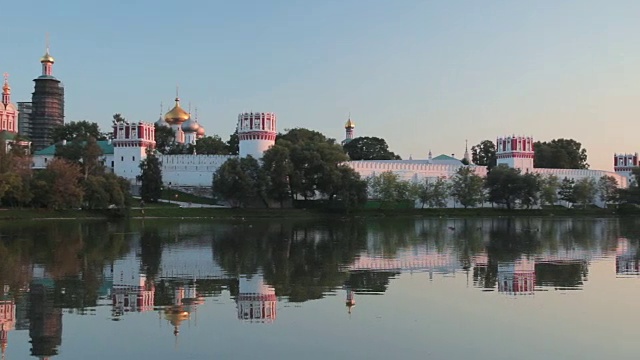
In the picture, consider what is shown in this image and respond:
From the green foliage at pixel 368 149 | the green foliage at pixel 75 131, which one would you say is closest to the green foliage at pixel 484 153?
the green foliage at pixel 368 149

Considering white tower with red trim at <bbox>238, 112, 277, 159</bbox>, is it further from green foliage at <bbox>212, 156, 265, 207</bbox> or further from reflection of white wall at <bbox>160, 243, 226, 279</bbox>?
reflection of white wall at <bbox>160, 243, 226, 279</bbox>

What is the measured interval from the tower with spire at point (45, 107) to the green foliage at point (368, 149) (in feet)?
126

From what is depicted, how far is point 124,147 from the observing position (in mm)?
72875

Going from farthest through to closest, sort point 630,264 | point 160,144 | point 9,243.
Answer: point 160,144
point 9,243
point 630,264

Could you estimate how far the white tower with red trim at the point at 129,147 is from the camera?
7231 cm

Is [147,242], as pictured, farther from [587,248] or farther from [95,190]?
[95,190]

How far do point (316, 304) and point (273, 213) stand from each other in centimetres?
4653

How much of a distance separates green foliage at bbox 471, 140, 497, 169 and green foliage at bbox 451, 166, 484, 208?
29.0m

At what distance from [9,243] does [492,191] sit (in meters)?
51.2

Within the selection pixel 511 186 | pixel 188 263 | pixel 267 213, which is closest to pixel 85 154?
pixel 267 213

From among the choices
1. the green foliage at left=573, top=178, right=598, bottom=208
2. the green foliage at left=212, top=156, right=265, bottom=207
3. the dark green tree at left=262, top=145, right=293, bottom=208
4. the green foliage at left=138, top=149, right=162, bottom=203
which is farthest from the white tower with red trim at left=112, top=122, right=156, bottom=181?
the green foliage at left=573, top=178, right=598, bottom=208

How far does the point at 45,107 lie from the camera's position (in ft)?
323

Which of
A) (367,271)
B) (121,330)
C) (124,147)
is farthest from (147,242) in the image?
(124,147)

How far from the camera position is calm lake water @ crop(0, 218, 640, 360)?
10492 mm
